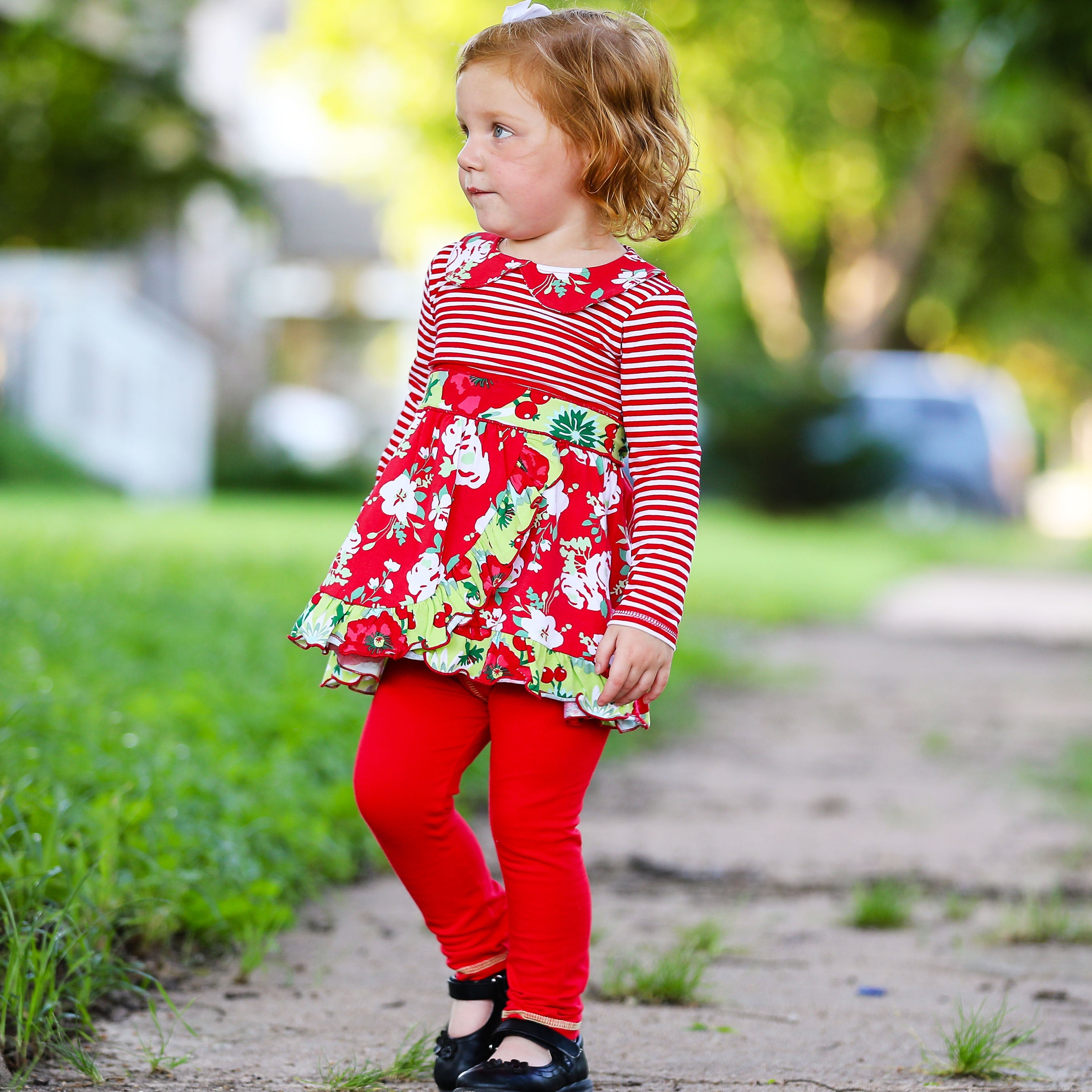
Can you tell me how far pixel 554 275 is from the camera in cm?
202

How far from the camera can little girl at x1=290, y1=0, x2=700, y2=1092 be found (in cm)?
193

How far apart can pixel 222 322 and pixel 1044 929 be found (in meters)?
19.6

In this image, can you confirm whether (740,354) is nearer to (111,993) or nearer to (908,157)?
(908,157)

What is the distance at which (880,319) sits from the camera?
20422 millimetres

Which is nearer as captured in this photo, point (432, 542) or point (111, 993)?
point (432, 542)

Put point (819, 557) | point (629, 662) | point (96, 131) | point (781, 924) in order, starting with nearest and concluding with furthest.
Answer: point (629, 662) → point (781, 924) → point (819, 557) → point (96, 131)

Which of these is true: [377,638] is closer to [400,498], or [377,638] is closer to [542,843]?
[400,498]

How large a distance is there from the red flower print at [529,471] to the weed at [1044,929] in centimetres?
154

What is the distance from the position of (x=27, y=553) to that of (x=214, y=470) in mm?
11430

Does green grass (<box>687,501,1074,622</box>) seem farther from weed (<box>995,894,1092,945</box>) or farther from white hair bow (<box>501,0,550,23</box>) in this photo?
white hair bow (<box>501,0,550,23</box>)

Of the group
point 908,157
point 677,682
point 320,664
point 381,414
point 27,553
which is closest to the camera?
point 320,664

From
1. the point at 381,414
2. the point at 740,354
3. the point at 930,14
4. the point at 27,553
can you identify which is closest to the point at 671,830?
the point at 27,553

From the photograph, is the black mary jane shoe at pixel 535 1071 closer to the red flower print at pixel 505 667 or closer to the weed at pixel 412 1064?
the weed at pixel 412 1064

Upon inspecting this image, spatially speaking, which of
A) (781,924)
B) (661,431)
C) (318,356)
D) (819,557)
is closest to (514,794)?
(661,431)
